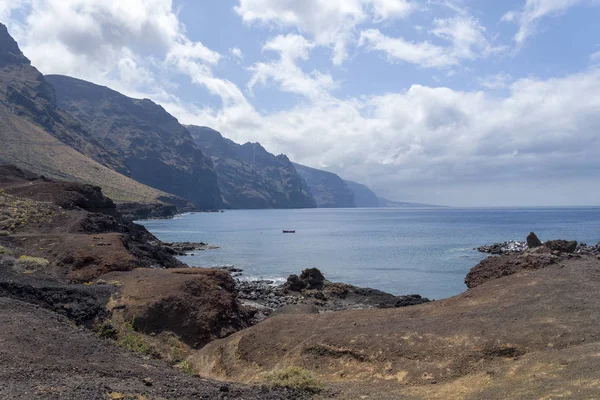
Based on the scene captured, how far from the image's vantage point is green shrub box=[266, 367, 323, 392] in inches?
460

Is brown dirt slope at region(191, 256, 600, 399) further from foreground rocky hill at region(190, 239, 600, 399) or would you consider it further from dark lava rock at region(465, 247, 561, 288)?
dark lava rock at region(465, 247, 561, 288)

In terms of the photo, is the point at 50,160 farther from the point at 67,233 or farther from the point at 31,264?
the point at 31,264

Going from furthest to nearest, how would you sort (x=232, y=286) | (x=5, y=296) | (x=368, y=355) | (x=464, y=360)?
1. (x=232, y=286)
2. (x=5, y=296)
3. (x=368, y=355)
4. (x=464, y=360)

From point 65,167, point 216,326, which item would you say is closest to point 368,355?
point 216,326

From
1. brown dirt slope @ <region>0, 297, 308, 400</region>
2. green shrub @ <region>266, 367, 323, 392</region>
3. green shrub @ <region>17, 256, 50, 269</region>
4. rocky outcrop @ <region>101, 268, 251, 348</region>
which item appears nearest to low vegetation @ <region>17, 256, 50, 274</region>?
green shrub @ <region>17, 256, 50, 269</region>

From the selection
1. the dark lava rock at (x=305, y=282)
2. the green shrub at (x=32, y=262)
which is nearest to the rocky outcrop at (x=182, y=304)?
the green shrub at (x=32, y=262)

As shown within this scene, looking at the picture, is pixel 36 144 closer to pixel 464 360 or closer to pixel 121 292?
pixel 121 292

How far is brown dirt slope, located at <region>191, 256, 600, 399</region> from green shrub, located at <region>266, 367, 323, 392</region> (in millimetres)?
893

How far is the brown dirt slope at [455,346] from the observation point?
1080cm

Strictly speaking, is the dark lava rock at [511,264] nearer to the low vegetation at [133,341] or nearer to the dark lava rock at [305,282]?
the low vegetation at [133,341]

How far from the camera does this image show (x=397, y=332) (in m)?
15.0

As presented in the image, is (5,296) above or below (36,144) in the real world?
below

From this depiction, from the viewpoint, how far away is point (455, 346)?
13328 mm

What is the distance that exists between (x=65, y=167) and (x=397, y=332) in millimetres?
154338
